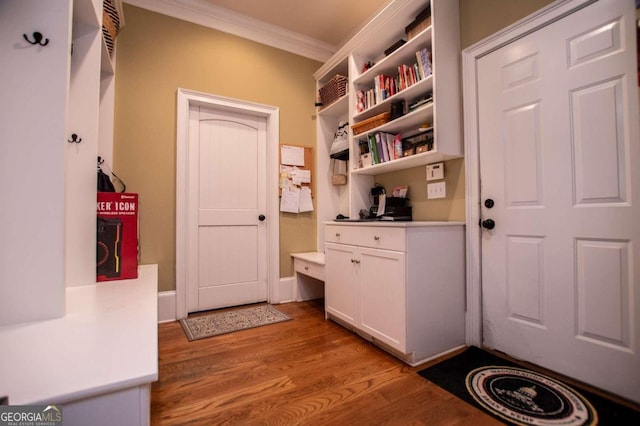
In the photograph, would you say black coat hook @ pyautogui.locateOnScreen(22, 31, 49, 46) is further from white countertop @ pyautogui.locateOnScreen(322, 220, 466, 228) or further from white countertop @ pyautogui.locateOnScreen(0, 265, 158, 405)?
white countertop @ pyautogui.locateOnScreen(322, 220, 466, 228)

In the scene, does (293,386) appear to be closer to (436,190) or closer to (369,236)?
(369,236)

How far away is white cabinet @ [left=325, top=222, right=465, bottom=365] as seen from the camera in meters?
1.68

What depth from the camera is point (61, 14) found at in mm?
1022

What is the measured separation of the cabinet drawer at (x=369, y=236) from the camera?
171 cm

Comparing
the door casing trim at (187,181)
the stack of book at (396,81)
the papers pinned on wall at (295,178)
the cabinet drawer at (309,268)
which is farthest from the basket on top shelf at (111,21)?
the cabinet drawer at (309,268)

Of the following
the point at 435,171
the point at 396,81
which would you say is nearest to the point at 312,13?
the point at 396,81

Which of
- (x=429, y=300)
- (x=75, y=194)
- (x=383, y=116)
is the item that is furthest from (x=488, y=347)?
(x=75, y=194)

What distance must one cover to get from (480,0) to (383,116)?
0.93 m

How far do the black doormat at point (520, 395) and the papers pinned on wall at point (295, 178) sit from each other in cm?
188

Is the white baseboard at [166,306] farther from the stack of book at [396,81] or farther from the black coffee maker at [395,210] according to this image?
the stack of book at [396,81]

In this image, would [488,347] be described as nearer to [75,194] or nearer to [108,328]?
[108,328]

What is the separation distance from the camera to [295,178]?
2.99 m
